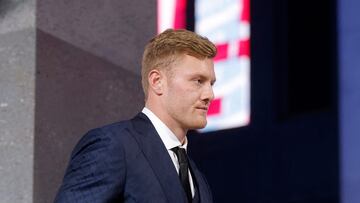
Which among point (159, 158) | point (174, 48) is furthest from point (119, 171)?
point (174, 48)

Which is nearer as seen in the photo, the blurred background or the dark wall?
the blurred background

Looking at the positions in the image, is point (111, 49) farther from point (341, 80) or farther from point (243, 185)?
point (243, 185)

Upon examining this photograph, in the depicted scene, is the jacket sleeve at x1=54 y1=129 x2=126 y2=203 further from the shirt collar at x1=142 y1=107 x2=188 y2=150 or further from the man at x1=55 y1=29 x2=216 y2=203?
the shirt collar at x1=142 y1=107 x2=188 y2=150

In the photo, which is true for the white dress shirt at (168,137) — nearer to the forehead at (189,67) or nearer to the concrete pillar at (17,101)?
the forehead at (189,67)

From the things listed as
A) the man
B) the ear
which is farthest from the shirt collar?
the ear

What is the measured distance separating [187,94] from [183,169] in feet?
0.98

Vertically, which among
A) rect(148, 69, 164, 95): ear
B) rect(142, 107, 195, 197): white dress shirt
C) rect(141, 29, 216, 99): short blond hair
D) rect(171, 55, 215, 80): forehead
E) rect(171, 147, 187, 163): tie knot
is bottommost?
rect(171, 147, 187, 163): tie knot

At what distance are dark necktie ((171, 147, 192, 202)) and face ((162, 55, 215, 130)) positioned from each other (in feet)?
0.32

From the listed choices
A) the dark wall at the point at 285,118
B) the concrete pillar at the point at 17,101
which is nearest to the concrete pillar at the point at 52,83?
the concrete pillar at the point at 17,101

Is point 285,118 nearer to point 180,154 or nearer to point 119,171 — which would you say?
point 180,154

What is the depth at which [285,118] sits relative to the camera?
51.4 feet

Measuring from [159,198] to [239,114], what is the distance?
42.8 ft

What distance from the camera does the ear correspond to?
345cm

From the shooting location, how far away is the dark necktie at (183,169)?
134 inches
